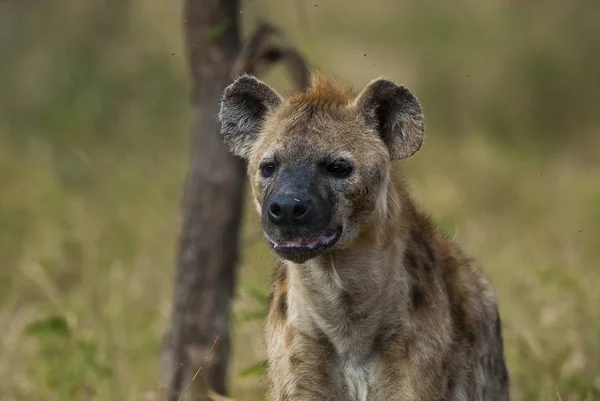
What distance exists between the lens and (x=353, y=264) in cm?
397

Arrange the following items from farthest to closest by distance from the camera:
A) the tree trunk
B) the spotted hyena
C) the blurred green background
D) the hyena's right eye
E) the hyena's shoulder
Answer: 1. the blurred green background
2. the tree trunk
3. the hyena's shoulder
4. the hyena's right eye
5. the spotted hyena

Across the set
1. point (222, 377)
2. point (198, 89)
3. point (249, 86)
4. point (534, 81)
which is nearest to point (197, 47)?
point (198, 89)

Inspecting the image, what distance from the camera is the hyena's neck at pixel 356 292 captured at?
396 centimetres

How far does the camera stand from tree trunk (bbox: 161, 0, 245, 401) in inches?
210

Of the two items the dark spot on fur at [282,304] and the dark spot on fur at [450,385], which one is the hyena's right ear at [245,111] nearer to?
the dark spot on fur at [282,304]

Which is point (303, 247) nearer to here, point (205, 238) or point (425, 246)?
point (425, 246)

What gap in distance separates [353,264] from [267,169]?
42 centimetres

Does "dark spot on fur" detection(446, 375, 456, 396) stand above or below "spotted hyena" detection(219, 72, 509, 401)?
below

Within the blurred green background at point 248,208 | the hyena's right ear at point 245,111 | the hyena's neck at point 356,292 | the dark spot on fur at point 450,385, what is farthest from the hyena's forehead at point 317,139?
the blurred green background at point 248,208

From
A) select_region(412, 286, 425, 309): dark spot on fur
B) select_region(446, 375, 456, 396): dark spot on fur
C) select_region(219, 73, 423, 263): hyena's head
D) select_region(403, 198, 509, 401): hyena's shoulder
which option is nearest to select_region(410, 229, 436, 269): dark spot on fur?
select_region(403, 198, 509, 401): hyena's shoulder

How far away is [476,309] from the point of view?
4.34m

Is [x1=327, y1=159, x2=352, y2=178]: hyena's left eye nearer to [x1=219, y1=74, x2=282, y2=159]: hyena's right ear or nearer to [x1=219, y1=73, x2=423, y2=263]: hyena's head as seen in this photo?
[x1=219, y1=73, x2=423, y2=263]: hyena's head

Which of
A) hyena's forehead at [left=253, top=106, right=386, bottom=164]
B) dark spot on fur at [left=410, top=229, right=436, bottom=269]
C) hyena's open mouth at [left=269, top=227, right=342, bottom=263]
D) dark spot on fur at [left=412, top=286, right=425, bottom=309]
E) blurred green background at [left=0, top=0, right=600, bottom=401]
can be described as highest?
hyena's forehead at [left=253, top=106, right=386, bottom=164]

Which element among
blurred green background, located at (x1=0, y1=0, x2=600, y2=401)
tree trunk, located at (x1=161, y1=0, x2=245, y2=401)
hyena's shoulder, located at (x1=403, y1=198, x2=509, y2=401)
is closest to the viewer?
hyena's shoulder, located at (x1=403, y1=198, x2=509, y2=401)
